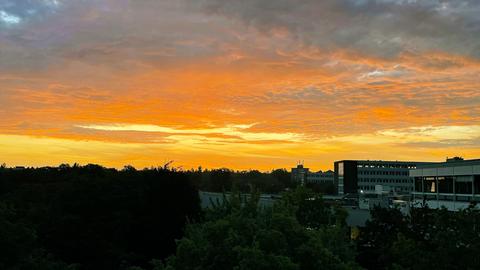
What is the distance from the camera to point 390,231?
30.4 m

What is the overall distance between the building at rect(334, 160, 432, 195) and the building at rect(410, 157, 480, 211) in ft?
392

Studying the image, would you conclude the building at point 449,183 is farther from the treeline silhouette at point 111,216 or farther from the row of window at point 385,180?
the row of window at point 385,180

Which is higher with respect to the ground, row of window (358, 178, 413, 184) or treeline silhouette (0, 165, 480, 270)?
row of window (358, 178, 413, 184)

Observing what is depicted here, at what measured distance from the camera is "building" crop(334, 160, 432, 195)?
177875 millimetres

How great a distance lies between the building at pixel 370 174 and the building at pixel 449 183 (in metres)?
120

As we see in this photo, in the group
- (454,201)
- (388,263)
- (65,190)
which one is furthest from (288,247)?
(454,201)

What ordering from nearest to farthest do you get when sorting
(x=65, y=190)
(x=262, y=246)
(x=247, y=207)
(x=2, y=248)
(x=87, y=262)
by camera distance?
(x=262, y=246) → (x=247, y=207) → (x=2, y=248) → (x=87, y=262) → (x=65, y=190)

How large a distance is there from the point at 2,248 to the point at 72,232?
578 inches

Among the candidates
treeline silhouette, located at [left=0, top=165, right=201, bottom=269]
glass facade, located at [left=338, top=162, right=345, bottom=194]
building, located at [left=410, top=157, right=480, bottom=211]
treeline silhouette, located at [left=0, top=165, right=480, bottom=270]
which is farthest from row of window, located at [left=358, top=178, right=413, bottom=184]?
treeline silhouette, located at [left=0, top=165, right=480, bottom=270]

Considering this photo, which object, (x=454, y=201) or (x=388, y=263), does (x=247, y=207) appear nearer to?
(x=388, y=263)

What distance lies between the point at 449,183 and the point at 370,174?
458ft

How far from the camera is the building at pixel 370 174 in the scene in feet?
584

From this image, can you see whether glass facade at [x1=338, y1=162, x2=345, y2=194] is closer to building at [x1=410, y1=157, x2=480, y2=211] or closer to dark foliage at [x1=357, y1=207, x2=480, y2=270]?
building at [x1=410, y1=157, x2=480, y2=211]

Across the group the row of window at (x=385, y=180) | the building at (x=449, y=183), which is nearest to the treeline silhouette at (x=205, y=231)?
the building at (x=449, y=183)
